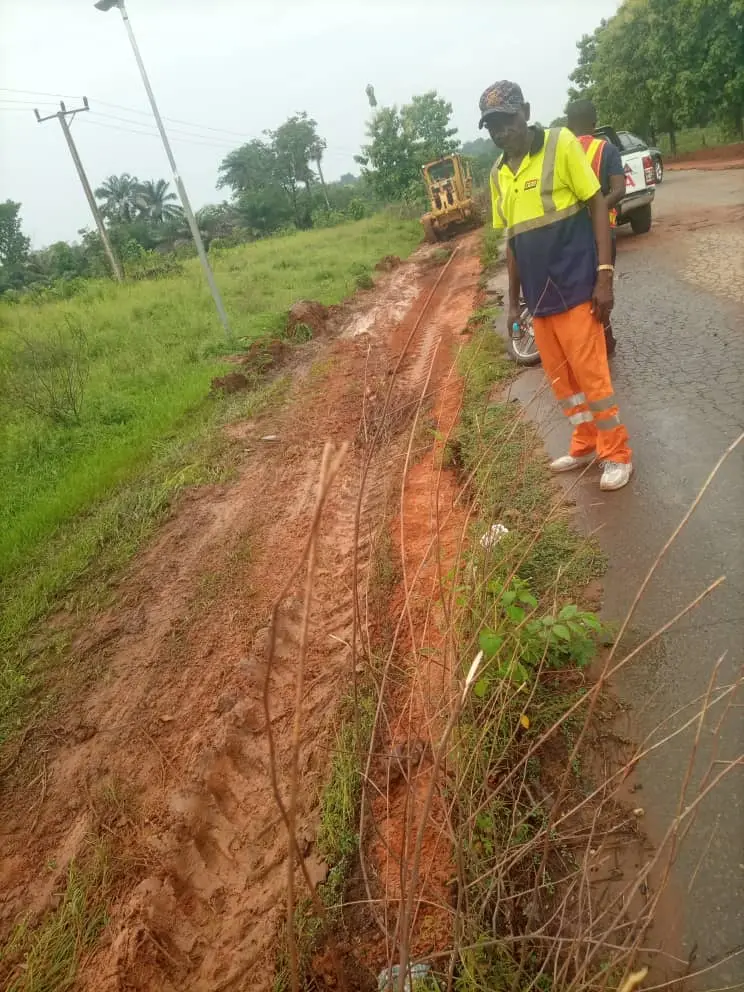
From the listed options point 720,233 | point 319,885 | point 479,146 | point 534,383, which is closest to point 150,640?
point 319,885

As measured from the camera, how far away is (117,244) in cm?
3341

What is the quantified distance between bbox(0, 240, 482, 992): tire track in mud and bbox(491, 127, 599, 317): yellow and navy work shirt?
3.54 ft

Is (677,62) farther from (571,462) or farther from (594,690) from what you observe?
(594,690)

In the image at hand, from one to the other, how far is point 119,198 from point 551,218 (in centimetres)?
4650

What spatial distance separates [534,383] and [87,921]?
4680mm

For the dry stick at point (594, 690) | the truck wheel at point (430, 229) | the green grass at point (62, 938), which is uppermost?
the truck wheel at point (430, 229)

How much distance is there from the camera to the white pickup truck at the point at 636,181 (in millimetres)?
8532

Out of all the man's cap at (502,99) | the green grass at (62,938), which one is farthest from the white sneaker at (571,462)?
the green grass at (62,938)

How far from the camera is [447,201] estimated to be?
62.5 ft

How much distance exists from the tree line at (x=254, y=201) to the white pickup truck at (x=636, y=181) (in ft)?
54.7

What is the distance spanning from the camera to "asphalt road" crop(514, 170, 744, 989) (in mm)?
1675

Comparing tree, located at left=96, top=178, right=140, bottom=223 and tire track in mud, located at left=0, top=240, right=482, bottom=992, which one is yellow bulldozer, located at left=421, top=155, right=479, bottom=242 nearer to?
tire track in mud, located at left=0, top=240, right=482, bottom=992

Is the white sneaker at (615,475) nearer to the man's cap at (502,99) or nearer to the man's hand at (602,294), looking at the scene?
the man's hand at (602,294)

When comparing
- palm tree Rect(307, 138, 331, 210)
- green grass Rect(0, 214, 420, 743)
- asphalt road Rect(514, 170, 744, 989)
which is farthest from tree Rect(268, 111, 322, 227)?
asphalt road Rect(514, 170, 744, 989)
